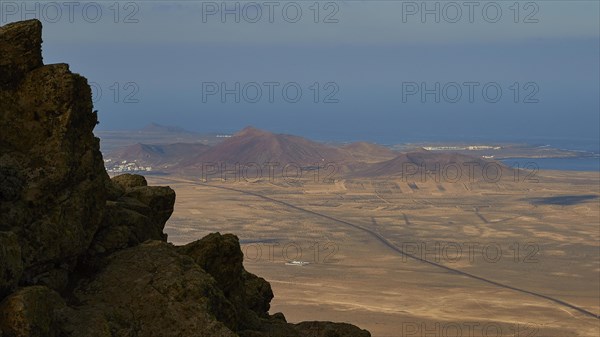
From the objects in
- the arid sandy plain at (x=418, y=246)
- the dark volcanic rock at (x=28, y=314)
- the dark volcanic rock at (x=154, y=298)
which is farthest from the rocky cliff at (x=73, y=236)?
the arid sandy plain at (x=418, y=246)

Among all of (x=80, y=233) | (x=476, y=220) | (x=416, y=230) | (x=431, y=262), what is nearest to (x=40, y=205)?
(x=80, y=233)

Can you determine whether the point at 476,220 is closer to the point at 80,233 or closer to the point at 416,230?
the point at 416,230

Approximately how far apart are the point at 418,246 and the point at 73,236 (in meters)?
104

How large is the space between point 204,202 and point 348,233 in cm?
3327

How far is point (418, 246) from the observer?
118500 millimetres

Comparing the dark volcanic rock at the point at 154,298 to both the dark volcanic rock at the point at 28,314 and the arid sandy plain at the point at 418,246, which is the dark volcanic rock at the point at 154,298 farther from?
the arid sandy plain at the point at 418,246

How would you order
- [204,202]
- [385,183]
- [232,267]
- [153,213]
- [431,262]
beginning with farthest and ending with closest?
[385,183] → [204,202] → [431,262] → [153,213] → [232,267]

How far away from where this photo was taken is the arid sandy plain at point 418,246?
76750mm

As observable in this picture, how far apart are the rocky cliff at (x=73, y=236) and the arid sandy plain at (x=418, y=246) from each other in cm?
5042

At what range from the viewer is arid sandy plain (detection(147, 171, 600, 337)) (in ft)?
252

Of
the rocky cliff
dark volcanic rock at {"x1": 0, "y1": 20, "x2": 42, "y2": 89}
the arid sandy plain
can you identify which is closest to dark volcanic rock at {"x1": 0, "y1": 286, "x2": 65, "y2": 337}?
the rocky cliff

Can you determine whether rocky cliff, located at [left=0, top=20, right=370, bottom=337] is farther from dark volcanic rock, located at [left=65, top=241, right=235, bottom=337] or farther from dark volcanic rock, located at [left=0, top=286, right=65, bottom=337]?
dark volcanic rock, located at [left=0, top=286, right=65, bottom=337]

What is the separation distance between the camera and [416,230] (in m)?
132

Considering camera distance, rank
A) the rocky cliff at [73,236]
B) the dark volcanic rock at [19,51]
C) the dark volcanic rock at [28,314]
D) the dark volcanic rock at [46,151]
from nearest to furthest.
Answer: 1. the dark volcanic rock at [28,314]
2. the rocky cliff at [73,236]
3. the dark volcanic rock at [46,151]
4. the dark volcanic rock at [19,51]
